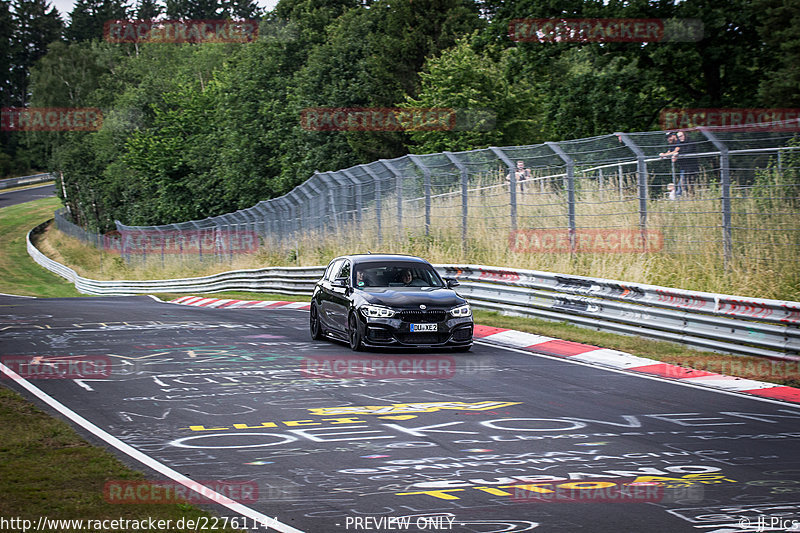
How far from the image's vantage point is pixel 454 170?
22.2 m

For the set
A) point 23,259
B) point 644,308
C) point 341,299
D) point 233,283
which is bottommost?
point 23,259

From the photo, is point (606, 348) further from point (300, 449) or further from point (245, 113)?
point (245, 113)

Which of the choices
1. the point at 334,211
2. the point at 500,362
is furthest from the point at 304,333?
the point at 334,211

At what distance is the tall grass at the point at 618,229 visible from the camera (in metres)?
14.7

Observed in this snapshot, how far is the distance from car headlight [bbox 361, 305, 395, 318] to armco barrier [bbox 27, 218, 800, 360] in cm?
394

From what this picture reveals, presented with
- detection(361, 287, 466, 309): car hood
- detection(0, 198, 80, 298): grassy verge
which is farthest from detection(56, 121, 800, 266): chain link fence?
detection(0, 198, 80, 298): grassy verge

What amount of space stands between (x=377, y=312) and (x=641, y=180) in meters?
5.90

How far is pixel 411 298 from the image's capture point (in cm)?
1438

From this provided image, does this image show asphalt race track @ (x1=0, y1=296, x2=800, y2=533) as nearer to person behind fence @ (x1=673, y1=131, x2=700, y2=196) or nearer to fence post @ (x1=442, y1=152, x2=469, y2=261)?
person behind fence @ (x1=673, y1=131, x2=700, y2=196)

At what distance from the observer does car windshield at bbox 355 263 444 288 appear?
1551 cm

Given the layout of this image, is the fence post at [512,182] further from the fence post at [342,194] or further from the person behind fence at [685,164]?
the fence post at [342,194]

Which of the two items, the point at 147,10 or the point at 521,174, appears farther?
the point at 147,10

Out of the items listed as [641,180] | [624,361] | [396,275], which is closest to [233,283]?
[396,275]

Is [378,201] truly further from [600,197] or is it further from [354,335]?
[354,335]
